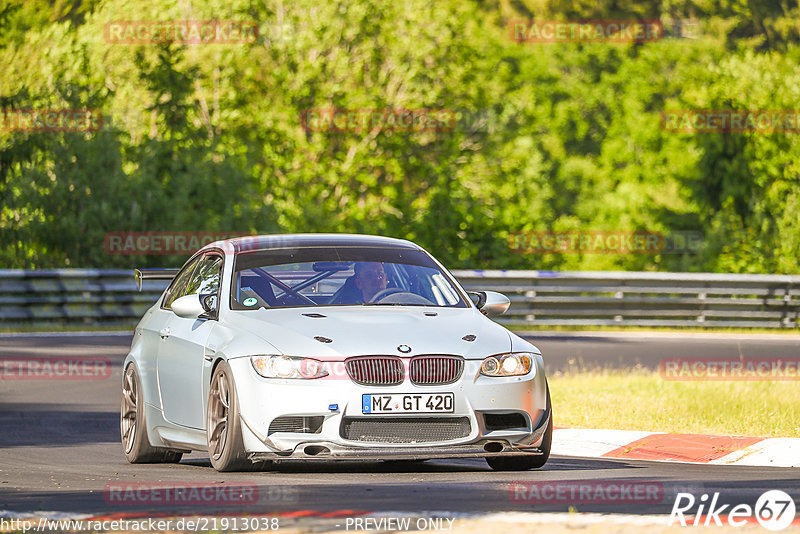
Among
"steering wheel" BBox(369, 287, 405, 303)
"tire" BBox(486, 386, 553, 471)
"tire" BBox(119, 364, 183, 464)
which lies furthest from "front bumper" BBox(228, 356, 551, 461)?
"tire" BBox(119, 364, 183, 464)

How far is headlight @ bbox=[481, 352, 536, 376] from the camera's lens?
29.4 feet

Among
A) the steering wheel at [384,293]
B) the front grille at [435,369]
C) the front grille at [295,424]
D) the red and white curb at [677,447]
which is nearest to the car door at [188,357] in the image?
the front grille at [295,424]

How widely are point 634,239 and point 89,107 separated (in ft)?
78.9

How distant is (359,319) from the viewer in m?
9.16

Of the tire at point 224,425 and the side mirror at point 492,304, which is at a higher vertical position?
the side mirror at point 492,304

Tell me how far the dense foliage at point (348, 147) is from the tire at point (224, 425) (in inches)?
812

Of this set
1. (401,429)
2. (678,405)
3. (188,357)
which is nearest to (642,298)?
(678,405)

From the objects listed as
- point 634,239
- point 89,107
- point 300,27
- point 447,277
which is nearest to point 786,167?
point 634,239

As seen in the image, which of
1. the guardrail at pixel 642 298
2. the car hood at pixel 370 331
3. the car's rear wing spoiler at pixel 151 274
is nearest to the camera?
the car hood at pixel 370 331

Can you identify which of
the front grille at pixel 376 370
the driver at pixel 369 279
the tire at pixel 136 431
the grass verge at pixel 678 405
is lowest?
the grass verge at pixel 678 405

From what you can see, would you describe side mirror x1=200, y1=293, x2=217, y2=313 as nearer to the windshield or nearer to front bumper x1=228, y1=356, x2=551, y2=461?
the windshield

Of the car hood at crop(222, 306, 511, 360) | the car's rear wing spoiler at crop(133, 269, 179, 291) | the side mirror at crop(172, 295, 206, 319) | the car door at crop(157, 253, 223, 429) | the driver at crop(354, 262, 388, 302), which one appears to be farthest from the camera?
the car's rear wing spoiler at crop(133, 269, 179, 291)

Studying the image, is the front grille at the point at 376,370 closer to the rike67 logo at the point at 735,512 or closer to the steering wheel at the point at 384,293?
the steering wheel at the point at 384,293

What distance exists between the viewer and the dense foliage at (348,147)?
30.1 metres
